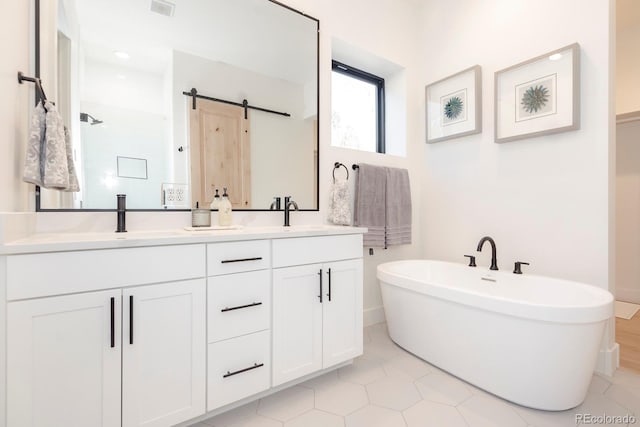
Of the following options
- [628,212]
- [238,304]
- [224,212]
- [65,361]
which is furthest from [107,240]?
[628,212]

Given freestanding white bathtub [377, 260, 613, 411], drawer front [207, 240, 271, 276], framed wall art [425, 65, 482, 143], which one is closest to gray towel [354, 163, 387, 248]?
freestanding white bathtub [377, 260, 613, 411]

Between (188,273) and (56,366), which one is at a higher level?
(188,273)

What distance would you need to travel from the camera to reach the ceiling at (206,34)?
146cm

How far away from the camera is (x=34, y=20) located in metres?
1.30

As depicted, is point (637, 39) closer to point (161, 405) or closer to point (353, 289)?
point (353, 289)

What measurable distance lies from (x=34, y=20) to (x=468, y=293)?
2440 millimetres

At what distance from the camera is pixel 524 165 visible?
212cm

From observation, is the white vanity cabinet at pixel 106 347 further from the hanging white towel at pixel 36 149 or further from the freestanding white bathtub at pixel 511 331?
the freestanding white bathtub at pixel 511 331

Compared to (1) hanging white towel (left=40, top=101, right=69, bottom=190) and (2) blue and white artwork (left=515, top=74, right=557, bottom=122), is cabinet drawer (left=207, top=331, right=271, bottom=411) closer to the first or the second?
(1) hanging white towel (left=40, top=101, right=69, bottom=190)

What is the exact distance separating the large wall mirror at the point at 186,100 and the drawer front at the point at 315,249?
1.69ft

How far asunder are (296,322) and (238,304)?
340 mm

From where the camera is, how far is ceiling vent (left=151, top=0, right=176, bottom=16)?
159 centimetres

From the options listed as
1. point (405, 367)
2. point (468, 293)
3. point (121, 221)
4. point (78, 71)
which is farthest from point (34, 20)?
point (405, 367)

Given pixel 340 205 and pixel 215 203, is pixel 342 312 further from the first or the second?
pixel 215 203
